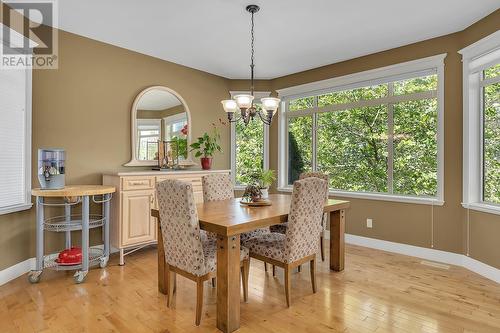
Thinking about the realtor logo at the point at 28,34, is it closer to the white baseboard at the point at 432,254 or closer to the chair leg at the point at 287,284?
the chair leg at the point at 287,284

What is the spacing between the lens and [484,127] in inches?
131

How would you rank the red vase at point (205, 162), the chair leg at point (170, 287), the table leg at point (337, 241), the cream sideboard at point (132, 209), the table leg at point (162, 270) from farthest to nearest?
the red vase at point (205, 162) < the cream sideboard at point (132, 209) < the table leg at point (337, 241) < the table leg at point (162, 270) < the chair leg at point (170, 287)

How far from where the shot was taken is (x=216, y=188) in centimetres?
343

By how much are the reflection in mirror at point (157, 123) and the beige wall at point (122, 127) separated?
0.16 m

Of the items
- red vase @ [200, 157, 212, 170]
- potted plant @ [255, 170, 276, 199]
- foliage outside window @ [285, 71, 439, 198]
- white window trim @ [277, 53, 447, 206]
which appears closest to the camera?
potted plant @ [255, 170, 276, 199]

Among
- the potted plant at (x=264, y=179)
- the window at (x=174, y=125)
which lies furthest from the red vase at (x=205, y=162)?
the potted plant at (x=264, y=179)

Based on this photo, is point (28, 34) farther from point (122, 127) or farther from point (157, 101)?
point (157, 101)

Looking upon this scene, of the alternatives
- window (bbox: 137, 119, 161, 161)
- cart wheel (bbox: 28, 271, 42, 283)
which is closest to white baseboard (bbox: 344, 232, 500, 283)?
window (bbox: 137, 119, 161, 161)

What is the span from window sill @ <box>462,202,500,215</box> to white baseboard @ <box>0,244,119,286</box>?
480 centimetres

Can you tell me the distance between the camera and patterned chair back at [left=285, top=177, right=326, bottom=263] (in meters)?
2.43

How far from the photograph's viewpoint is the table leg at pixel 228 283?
6.95 ft

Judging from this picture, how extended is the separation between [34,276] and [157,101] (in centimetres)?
257

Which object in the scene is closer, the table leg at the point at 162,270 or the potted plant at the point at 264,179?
the table leg at the point at 162,270

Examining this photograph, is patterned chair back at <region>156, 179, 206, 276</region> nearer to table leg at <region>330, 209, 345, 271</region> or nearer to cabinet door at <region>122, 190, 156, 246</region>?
cabinet door at <region>122, 190, 156, 246</region>
